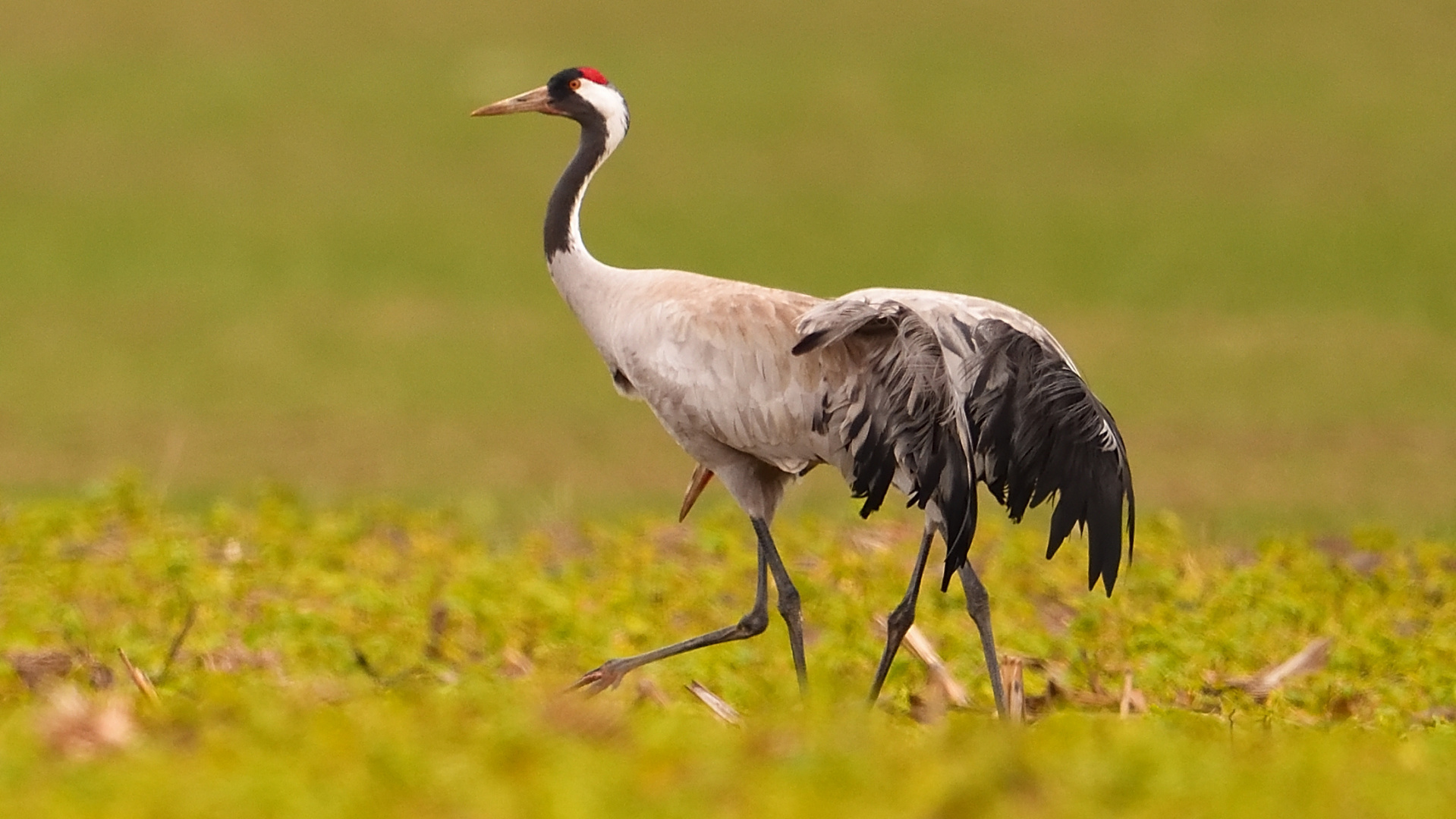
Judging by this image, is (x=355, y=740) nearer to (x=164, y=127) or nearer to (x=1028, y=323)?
(x=1028, y=323)

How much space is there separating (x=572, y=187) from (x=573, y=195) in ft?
0.08

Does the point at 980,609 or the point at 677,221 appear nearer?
the point at 980,609

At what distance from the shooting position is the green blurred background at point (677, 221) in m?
15.4

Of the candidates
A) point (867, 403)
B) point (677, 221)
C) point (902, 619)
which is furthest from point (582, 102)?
point (677, 221)

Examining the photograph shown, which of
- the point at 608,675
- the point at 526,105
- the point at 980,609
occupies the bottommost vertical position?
the point at 608,675

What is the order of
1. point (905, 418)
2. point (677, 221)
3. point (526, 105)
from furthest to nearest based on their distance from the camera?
point (677, 221) → point (526, 105) → point (905, 418)

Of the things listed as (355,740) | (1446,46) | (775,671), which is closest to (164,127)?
(1446,46)

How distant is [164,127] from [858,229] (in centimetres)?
693

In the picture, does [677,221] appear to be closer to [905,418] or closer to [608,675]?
[608,675]

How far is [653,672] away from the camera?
7941mm

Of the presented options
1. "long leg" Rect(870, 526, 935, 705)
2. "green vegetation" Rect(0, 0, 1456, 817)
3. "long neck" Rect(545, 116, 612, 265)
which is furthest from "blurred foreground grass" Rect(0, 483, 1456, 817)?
"long neck" Rect(545, 116, 612, 265)

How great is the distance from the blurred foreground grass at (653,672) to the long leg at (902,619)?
0.79 ft

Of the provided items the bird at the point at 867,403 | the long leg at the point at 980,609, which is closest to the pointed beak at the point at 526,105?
the bird at the point at 867,403

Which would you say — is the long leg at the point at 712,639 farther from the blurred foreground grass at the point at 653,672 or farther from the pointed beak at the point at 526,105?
the pointed beak at the point at 526,105
